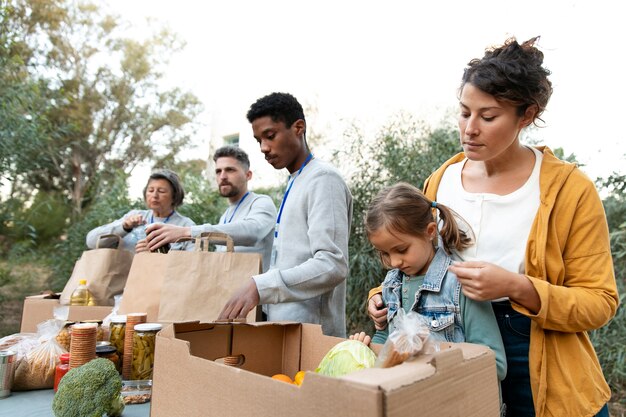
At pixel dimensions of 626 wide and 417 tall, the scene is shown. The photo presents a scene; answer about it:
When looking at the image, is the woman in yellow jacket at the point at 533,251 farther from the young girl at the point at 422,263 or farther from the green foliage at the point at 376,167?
the green foliage at the point at 376,167

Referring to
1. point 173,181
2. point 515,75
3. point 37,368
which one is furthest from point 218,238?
point 173,181

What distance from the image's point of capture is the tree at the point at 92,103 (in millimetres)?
9414

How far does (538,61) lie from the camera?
1353 mm

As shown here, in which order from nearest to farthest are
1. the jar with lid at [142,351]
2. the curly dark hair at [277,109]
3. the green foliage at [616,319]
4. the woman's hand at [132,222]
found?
the jar with lid at [142,351], the curly dark hair at [277,109], the woman's hand at [132,222], the green foliage at [616,319]

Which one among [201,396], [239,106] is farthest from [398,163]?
[239,106]

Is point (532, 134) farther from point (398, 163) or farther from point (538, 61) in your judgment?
point (538, 61)

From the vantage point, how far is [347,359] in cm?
107

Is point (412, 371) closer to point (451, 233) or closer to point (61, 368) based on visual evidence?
point (451, 233)

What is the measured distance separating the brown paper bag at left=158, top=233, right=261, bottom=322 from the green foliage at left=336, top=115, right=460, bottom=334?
2.42 metres

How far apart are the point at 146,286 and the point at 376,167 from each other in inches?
119

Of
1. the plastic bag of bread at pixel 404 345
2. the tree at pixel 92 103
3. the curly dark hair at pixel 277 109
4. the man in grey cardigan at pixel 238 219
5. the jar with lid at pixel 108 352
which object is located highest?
the tree at pixel 92 103

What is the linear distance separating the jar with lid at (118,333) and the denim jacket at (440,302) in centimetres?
101

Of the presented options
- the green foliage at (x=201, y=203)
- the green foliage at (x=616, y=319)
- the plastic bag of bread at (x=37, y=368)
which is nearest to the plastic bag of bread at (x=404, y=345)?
the plastic bag of bread at (x=37, y=368)

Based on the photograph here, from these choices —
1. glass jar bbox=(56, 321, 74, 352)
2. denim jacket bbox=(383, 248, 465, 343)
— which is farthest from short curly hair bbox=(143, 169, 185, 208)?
denim jacket bbox=(383, 248, 465, 343)
